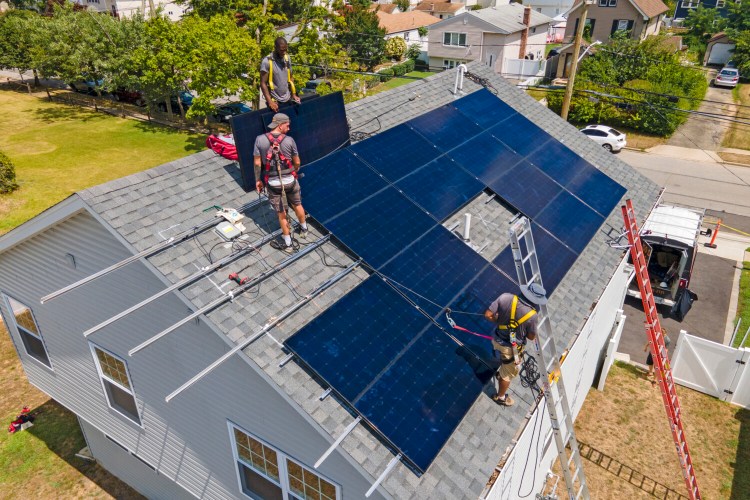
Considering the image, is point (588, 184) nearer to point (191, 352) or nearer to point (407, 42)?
point (191, 352)

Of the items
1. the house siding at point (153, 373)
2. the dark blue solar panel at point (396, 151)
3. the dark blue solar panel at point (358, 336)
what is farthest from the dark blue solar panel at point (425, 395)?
the dark blue solar panel at point (396, 151)

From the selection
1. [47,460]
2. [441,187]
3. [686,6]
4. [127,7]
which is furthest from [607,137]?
[686,6]

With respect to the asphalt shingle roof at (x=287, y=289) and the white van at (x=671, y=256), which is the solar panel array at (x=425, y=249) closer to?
the asphalt shingle roof at (x=287, y=289)

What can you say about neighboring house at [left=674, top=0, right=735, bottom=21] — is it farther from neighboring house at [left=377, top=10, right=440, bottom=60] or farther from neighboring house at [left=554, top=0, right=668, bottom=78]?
neighboring house at [left=377, top=10, right=440, bottom=60]

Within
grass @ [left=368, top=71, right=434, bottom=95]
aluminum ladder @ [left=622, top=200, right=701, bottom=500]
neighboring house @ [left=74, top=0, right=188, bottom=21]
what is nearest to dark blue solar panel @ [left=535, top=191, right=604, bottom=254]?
aluminum ladder @ [left=622, top=200, right=701, bottom=500]

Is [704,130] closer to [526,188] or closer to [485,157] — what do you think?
[526,188]

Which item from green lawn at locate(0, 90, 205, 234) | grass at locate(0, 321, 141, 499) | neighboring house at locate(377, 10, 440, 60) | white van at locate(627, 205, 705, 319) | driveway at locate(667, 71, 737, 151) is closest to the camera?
grass at locate(0, 321, 141, 499)
